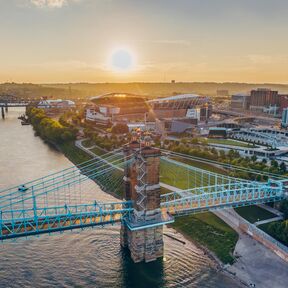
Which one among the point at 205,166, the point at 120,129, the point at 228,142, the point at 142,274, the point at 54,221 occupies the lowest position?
the point at 142,274

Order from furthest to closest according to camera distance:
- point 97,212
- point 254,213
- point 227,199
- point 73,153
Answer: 1. point 73,153
2. point 254,213
3. point 227,199
4. point 97,212

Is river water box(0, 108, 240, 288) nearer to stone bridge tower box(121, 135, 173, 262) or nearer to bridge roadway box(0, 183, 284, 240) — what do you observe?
stone bridge tower box(121, 135, 173, 262)

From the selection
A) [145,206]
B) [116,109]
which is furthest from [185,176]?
[116,109]

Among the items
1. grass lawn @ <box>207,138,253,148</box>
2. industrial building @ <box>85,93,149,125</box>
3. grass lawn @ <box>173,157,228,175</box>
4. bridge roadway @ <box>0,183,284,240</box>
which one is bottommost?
grass lawn @ <box>173,157,228,175</box>

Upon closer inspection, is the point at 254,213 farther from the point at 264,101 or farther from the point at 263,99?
the point at 263,99

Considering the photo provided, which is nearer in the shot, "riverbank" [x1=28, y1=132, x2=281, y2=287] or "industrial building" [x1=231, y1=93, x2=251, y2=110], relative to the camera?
"riverbank" [x1=28, y1=132, x2=281, y2=287]

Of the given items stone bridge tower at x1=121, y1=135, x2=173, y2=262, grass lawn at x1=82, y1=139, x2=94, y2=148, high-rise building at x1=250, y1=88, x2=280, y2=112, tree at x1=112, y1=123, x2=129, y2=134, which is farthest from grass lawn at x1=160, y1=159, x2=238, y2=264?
high-rise building at x1=250, y1=88, x2=280, y2=112

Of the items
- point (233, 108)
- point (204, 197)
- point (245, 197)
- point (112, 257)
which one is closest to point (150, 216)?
point (112, 257)

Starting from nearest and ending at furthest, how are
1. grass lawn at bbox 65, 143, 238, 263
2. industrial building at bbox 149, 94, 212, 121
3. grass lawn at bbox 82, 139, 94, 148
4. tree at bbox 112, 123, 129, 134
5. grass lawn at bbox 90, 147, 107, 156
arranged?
1. grass lawn at bbox 65, 143, 238, 263
2. grass lawn at bbox 90, 147, 107, 156
3. grass lawn at bbox 82, 139, 94, 148
4. tree at bbox 112, 123, 129, 134
5. industrial building at bbox 149, 94, 212, 121
